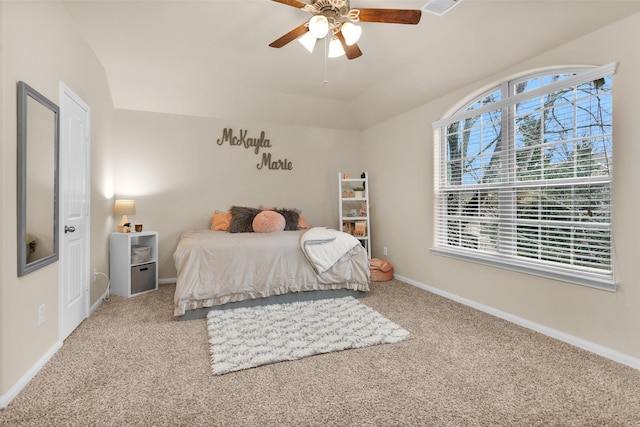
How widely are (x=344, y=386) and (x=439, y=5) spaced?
2.51 metres

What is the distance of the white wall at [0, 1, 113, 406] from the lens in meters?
1.68

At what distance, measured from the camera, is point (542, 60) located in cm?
264

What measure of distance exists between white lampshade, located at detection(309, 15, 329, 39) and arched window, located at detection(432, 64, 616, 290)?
1.86 m

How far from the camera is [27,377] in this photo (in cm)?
187

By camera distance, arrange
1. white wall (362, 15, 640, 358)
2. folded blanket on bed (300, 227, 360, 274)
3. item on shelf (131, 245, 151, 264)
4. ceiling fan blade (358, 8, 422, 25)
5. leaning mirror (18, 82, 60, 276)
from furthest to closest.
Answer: item on shelf (131, 245, 151, 264)
folded blanket on bed (300, 227, 360, 274)
white wall (362, 15, 640, 358)
ceiling fan blade (358, 8, 422, 25)
leaning mirror (18, 82, 60, 276)

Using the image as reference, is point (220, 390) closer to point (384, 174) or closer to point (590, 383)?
point (590, 383)

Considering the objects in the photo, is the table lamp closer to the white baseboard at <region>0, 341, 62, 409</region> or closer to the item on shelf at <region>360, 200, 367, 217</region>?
the white baseboard at <region>0, 341, 62, 409</region>

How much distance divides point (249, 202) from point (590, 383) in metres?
4.10

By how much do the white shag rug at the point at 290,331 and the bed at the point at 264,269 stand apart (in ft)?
0.52

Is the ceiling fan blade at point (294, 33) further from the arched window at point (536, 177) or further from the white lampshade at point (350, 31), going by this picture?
the arched window at point (536, 177)

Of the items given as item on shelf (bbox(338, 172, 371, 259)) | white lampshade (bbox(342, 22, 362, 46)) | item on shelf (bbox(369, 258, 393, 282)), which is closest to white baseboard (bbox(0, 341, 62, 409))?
white lampshade (bbox(342, 22, 362, 46))

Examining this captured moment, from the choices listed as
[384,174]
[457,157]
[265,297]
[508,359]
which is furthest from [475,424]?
[384,174]

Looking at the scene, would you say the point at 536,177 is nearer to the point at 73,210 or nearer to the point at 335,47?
the point at 335,47

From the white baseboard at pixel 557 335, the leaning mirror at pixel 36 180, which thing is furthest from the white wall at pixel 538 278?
the leaning mirror at pixel 36 180
